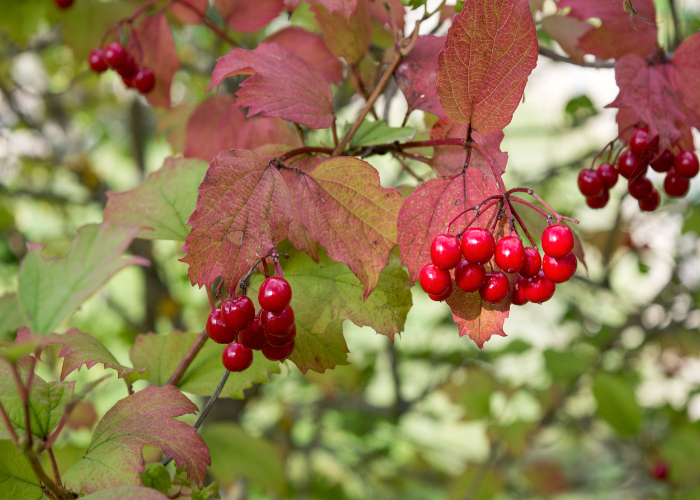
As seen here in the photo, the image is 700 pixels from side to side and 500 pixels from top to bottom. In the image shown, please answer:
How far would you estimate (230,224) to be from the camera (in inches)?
27.2

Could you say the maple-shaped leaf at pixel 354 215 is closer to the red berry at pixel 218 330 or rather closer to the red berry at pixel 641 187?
the red berry at pixel 218 330

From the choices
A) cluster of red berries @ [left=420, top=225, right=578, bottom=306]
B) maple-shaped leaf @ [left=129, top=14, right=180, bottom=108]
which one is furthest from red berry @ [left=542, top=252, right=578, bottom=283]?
maple-shaped leaf @ [left=129, top=14, right=180, bottom=108]

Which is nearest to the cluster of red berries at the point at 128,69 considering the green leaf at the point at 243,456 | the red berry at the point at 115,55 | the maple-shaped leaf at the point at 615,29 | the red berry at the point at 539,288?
the red berry at the point at 115,55

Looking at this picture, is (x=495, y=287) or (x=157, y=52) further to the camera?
(x=157, y=52)

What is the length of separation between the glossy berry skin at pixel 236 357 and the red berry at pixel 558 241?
0.45m

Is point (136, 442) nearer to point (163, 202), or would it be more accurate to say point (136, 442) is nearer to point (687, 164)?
point (163, 202)

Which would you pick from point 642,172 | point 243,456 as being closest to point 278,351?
point 642,172

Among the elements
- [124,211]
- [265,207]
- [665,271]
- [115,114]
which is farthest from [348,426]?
[115,114]

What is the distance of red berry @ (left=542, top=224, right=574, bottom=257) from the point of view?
0.66 meters

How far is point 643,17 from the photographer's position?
921mm

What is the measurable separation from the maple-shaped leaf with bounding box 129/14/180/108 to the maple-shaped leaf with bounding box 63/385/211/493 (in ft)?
2.70

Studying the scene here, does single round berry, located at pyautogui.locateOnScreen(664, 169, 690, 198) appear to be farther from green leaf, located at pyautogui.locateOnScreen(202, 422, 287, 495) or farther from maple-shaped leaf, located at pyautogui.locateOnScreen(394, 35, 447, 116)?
green leaf, located at pyautogui.locateOnScreen(202, 422, 287, 495)

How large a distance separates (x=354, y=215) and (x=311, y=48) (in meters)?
0.57

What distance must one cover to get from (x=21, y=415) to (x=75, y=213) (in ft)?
10.7
